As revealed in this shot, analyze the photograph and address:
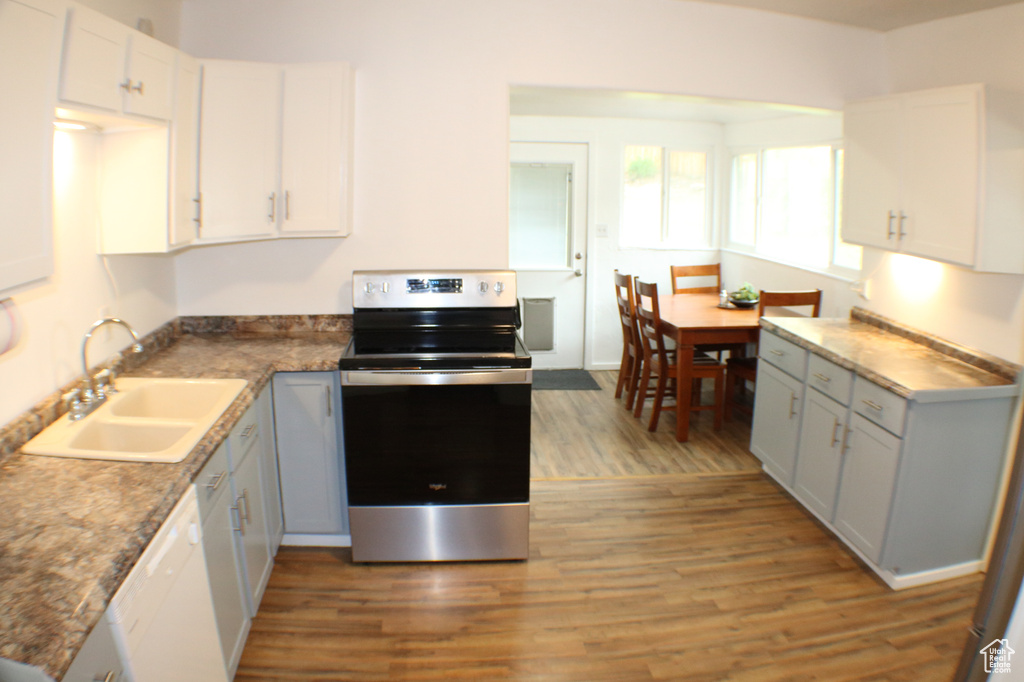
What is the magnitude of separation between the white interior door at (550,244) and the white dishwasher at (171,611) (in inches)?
163

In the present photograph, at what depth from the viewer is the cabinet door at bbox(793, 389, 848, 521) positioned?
125 inches

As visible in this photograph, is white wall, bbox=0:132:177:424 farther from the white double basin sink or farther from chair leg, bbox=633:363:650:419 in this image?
chair leg, bbox=633:363:650:419

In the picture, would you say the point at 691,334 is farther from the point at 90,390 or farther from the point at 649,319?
the point at 90,390

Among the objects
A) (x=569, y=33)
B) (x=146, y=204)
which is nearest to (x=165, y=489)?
(x=146, y=204)

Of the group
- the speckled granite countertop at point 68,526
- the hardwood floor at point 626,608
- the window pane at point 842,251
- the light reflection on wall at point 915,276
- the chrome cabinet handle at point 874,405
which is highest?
the window pane at point 842,251

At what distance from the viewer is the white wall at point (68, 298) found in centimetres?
213

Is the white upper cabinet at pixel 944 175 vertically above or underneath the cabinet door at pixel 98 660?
above

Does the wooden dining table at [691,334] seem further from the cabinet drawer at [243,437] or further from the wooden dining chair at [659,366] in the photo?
the cabinet drawer at [243,437]

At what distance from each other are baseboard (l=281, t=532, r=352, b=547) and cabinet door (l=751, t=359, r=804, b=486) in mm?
2243

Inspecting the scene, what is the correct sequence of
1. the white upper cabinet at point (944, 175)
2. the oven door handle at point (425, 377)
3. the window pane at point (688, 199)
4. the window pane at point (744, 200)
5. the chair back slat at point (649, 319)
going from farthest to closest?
the window pane at point (688, 199), the window pane at point (744, 200), the chair back slat at point (649, 319), the oven door handle at point (425, 377), the white upper cabinet at point (944, 175)

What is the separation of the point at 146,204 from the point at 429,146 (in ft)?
4.15

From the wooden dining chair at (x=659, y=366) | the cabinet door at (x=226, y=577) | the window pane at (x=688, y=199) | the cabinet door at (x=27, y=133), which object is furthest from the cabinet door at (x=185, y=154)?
the window pane at (x=688, y=199)

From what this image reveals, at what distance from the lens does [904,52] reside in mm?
3453

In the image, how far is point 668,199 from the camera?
6.13m
